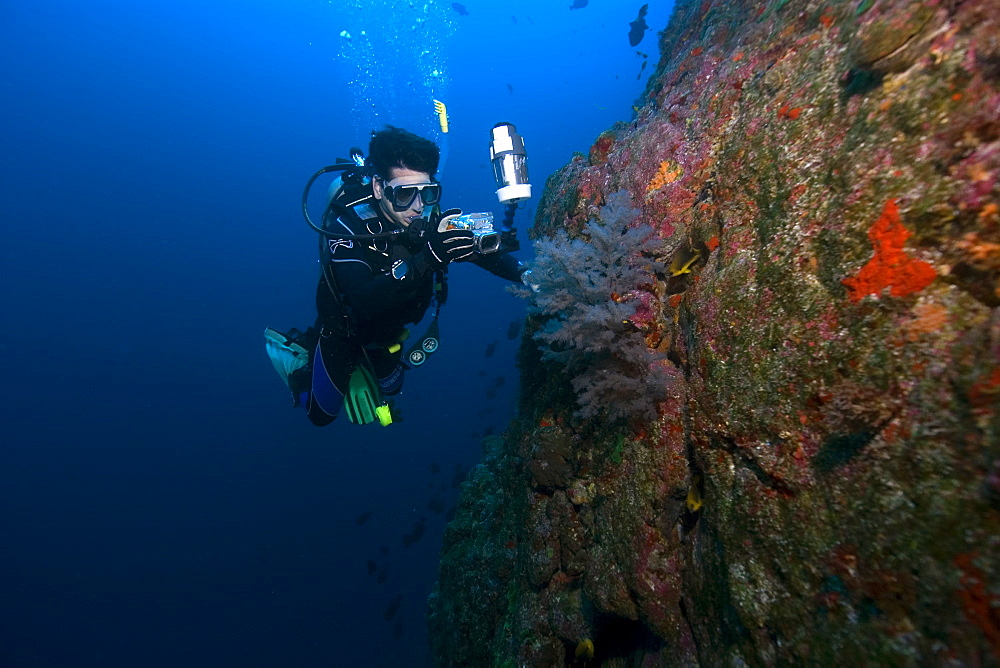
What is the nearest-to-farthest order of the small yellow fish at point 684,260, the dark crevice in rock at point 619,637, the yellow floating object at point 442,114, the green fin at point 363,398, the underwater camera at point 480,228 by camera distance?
the small yellow fish at point 684,260 → the dark crevice in rock at point 619,637 → the underwater camera at point 480,228 → the yellow floating object at point 442,114 → the green fin at point 363,398

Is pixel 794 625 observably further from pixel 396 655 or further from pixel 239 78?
pixel 239 78

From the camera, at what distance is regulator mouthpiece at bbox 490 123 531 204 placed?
11.0ft

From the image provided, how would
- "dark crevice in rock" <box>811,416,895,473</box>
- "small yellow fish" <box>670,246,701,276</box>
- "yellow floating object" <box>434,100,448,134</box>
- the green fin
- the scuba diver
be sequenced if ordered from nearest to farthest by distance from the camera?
"dark crevice in rock" <box>811,416,895,473</box>, "small yellow fish" <box>670,246,701,276</box>, the scuba diver, "yellow floating object" <box>434,100,448,134</box>, the green fin

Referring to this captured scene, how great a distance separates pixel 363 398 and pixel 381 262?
1.95 metres

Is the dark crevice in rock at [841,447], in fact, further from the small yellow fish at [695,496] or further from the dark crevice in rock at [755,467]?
the small yellow fish at [695,496]

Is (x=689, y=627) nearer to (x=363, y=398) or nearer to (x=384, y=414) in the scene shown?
(x=384, y=414)

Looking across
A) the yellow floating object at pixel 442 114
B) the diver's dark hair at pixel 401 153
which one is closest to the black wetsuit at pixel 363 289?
the diver's dark hair at pixel 401 153

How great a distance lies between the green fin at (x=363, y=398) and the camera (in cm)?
518

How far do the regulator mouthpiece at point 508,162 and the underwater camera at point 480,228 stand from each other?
28cm

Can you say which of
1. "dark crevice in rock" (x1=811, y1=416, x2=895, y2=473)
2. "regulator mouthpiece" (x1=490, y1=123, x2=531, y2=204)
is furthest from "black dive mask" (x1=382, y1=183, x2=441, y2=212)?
"dark crevice in rock" (x1=811, y1=416, x2=895, y2=473)

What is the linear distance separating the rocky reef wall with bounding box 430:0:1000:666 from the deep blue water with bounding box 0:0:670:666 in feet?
15.0

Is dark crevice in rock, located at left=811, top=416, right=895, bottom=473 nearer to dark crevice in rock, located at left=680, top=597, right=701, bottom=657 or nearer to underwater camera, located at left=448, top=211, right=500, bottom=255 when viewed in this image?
dark crevice in rock, located at left=680, top=597, right=701, bottom=657

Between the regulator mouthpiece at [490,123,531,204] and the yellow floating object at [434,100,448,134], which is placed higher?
the yellow floating object at [434,100,448,134]

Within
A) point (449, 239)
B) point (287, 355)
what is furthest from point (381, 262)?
point (287, 355)
